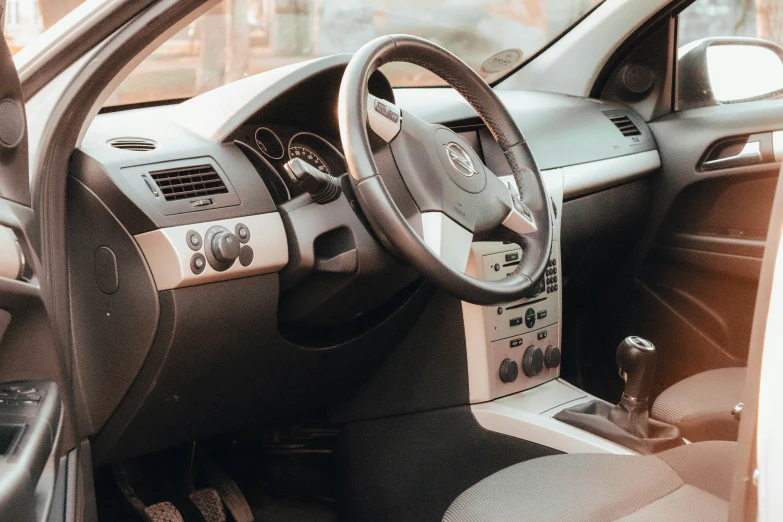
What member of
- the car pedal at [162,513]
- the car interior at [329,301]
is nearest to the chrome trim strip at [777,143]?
the car interior at [329,301]

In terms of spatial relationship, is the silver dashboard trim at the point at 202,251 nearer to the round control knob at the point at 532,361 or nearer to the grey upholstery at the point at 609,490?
the grey upholstery at the point at 609,490

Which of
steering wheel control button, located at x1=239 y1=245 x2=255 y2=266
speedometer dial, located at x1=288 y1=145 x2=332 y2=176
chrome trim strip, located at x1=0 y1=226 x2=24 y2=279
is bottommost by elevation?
steering wheel control button, located at x1=239 y1=245 x2=255 y2=266

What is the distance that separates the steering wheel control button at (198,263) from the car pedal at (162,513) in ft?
2.15

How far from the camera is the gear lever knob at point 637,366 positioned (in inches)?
63.4

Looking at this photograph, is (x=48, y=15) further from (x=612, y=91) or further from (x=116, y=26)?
(x=612, y=91)

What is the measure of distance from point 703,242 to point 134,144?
1479 millimetres

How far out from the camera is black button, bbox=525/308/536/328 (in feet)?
6.03

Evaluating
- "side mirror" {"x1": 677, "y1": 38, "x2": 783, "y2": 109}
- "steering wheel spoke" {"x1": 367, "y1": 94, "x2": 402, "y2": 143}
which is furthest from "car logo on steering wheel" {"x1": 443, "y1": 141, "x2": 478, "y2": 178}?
"side mirror" {"x1": 677, "y1": 38, "x2": 783, "y2": 109}

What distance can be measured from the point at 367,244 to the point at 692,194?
119cm

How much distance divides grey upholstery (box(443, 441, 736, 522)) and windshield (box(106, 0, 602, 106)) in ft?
2.60

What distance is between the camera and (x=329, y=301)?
1.52m

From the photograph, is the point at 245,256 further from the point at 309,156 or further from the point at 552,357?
the point at 552,357

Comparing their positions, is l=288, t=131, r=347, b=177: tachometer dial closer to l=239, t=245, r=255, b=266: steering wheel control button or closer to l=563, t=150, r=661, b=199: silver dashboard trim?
l=239, t=245, r=255, b=266: steering wheel control button

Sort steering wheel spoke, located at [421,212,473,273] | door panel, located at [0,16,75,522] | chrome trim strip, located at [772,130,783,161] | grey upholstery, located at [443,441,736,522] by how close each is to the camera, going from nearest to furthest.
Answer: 1. door panel, located at [0,16,75,522]
2. grey upholstery, located at [443,441,736,522]
3. steering wheel spoke, located at [421,212,473,273]
4. chrome trim strip, located at [772,130,783,161]
